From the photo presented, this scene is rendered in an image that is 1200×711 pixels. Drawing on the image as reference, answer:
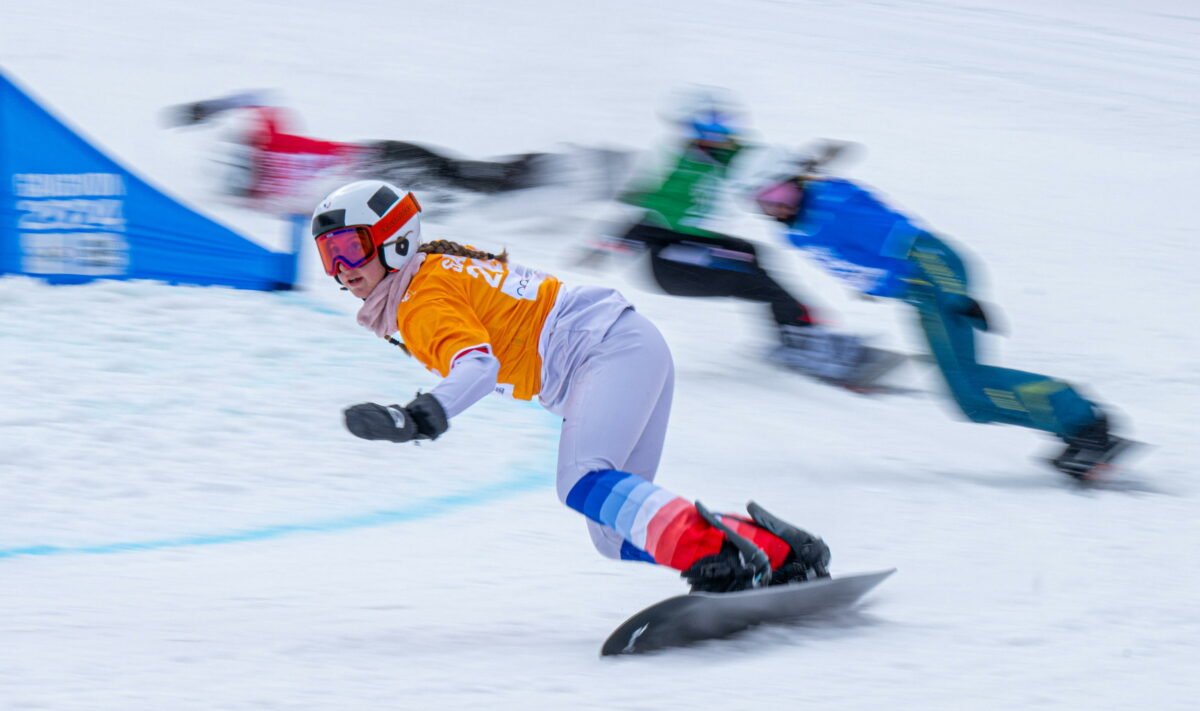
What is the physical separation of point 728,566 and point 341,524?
204 centimetres

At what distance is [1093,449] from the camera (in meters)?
6.04

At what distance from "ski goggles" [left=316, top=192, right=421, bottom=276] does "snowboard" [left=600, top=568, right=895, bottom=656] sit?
1235mm

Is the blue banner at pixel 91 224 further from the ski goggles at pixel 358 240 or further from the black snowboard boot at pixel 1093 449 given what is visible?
the black snowboard boot at pixel 1093 449

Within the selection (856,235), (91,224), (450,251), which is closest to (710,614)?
(450,251)

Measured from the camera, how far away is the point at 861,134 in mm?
14094

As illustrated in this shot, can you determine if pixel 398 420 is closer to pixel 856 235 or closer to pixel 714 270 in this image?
pixel 856 235

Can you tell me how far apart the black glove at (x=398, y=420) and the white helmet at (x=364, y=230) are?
0.56 meters

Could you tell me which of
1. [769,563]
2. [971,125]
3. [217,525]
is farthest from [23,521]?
[971,125]

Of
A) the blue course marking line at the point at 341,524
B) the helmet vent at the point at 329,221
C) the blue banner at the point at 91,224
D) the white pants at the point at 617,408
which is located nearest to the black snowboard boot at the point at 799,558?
the white pants at the point at 617,408

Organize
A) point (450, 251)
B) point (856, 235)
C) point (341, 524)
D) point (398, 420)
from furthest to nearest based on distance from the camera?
point (856, 235) → point (341, 524) → point (450, 251) → point (398, 420)

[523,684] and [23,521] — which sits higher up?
[523,684]

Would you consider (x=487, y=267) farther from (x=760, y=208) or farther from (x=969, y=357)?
(x=760, y=208)

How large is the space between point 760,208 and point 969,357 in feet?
5.04

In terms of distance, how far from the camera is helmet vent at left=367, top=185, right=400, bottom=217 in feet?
12.3
